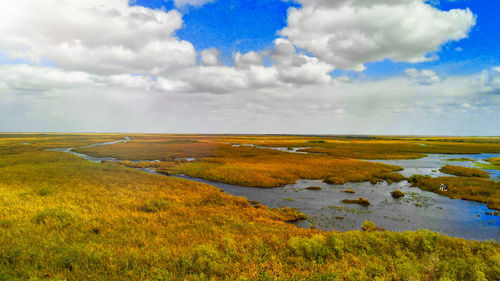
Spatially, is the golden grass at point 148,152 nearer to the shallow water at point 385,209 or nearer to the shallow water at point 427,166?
the shallow water at point 385,209

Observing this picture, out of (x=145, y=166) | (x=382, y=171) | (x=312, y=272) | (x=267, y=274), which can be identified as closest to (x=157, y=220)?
(x=267, y=274)

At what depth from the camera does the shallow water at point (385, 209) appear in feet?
57.6

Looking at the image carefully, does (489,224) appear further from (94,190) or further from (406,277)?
(94,190)

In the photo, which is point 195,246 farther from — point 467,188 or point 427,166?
point 427,166

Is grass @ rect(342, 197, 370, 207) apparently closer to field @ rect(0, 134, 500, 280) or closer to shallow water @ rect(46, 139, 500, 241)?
shallow water @ rect(46, 139, 500, 241)

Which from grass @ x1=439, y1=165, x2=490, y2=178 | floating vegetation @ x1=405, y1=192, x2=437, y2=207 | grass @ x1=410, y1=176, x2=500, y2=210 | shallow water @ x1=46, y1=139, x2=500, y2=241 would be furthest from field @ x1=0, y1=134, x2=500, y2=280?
grass @ x1=439, y1=165, x2=490, y2=178

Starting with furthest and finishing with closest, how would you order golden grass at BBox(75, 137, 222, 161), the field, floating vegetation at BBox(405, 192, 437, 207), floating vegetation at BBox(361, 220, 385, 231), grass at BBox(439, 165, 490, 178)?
golden grass at BBox(75, 137, 222, 161)
grass at BBox(439, 165, 490, 178)
floating vegetation at BBox(405, 192, 437, 207)
floating vegetation at BBox(361, 220, 385, 231)
the field

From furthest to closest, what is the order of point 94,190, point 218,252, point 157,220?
point 94,190, point 157,220, point 218,252

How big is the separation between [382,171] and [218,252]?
40.9 meters

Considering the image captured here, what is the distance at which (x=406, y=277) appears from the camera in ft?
A: 29.1

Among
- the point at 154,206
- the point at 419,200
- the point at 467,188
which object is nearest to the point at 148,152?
the point at 154,206

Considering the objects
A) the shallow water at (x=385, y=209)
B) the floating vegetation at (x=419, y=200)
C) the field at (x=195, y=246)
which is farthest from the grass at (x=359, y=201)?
the field at (x=195, y=246)

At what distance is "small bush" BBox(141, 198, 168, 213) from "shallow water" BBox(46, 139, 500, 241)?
9973 mm

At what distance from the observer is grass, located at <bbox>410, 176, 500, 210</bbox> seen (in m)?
→ 24.7
